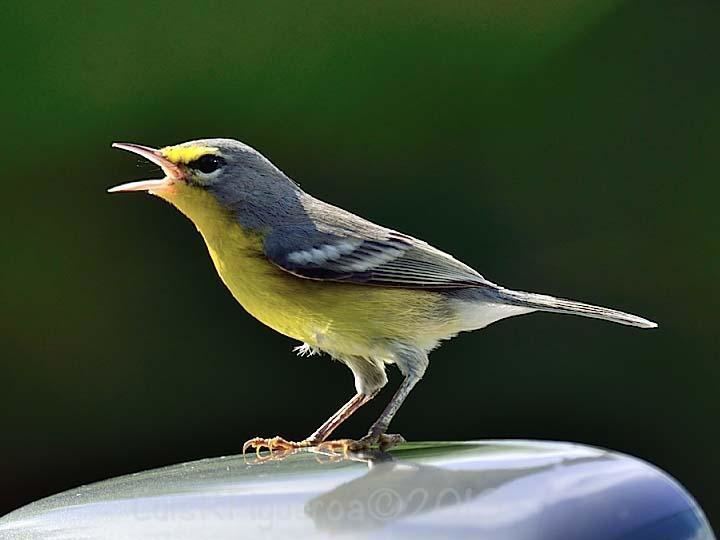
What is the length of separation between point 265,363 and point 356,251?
81.7 inches

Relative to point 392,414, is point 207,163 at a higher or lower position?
higher

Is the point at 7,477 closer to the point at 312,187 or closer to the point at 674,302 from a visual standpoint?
the point at 312,187

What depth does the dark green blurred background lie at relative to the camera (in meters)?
5.04

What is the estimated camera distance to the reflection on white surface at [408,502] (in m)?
1.50

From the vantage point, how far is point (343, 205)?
510cm

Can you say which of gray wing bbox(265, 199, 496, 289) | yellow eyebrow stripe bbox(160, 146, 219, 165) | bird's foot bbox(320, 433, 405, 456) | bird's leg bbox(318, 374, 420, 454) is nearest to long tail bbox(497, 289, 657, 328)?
gray wing bbox(265, 199, 496, 289)

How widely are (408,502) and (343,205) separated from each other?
11.7 ft

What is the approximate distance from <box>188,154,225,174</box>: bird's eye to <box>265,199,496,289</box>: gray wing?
20 centimetres

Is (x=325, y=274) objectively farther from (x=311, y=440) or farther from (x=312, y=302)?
(x=311, y=440)

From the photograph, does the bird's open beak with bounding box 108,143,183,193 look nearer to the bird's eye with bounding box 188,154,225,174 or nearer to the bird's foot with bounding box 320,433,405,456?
the bird's eye with bounding box 188,154,225,174

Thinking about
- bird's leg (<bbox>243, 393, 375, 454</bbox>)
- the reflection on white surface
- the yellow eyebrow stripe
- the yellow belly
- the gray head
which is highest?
the yellow eyebrow stripe

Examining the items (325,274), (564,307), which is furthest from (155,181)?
(564,307)

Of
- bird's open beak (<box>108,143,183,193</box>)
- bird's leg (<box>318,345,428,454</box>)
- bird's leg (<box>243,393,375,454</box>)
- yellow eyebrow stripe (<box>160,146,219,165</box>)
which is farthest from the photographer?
yellow eyebrow stripe (<box>160,146,219,165</box>)

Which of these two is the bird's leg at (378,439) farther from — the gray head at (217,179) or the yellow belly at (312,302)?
the gray head at (217,179)
